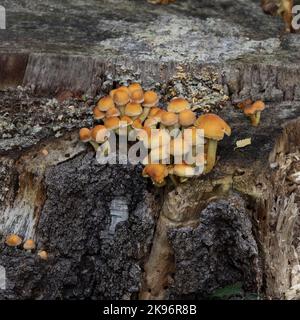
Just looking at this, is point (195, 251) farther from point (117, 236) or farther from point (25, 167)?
point (25, 167)

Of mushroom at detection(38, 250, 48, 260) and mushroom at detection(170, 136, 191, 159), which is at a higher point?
mushroom at detection(170, 136, 191, 159)

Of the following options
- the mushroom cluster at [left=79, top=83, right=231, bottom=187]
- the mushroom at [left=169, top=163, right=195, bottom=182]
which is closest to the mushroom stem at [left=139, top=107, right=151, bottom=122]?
the mushroom cluster at [left=79, top=83, right=231, bottom=187]

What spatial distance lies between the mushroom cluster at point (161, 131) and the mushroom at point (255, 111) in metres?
0.30

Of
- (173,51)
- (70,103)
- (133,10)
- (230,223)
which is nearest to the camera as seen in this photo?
(230,223)

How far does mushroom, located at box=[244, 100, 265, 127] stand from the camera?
12.1 ft

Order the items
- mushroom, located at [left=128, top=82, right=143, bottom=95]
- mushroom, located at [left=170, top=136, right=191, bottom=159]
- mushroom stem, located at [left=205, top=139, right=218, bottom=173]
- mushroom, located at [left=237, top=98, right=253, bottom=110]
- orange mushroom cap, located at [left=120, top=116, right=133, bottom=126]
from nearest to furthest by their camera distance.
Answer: mushroom, located at [left=170, top=136, right=191, bottom=159] < mushroom stem, located at [left=205, top=139, right=218, bottom=173] < orange mushroom cap, located at [left=120, top=116, right=133, bottom=126] < mushroom, located at [left=128, top=82, right=143, bottom=95] < mushroom, located at [left=237, top=98, right=253, bottom=110]

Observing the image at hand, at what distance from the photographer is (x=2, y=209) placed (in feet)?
12.0

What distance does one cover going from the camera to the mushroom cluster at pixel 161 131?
3.38 m

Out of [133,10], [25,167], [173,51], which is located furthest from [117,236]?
[133,10]

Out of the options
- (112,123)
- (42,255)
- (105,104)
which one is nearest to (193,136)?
(112,123)

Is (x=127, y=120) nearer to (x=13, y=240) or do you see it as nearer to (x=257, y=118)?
(x=257, y=118)

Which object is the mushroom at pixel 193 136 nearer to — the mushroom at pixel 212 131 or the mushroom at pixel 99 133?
the mushroom at pixel 212 131

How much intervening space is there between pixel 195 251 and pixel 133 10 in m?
2.19

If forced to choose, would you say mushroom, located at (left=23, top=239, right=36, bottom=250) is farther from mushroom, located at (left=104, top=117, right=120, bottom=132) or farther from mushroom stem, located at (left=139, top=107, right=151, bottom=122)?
mushroom stem, located at (left=139, top=107, right=151, bottom=122)
